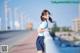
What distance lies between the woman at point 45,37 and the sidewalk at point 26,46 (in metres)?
0.05

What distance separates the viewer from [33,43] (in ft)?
7.28

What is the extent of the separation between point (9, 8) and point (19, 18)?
136 mm

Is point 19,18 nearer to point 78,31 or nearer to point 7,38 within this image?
point 7,38

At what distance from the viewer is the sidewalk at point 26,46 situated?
7.25 ft

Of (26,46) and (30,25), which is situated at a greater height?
(30,25)

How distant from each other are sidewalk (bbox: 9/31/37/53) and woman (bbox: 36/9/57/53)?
5cm

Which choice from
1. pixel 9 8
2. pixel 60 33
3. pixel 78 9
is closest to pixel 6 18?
pixel 9 8

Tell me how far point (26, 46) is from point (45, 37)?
21 cm

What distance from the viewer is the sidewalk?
2.21 metres

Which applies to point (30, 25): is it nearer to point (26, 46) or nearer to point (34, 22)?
point (34, 22)

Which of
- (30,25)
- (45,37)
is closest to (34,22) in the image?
(30,25)

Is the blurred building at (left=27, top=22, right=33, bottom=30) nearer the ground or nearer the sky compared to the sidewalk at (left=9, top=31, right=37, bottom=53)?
nearer the sky

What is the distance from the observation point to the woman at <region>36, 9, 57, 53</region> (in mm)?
2178

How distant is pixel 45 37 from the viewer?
7.18 feet
